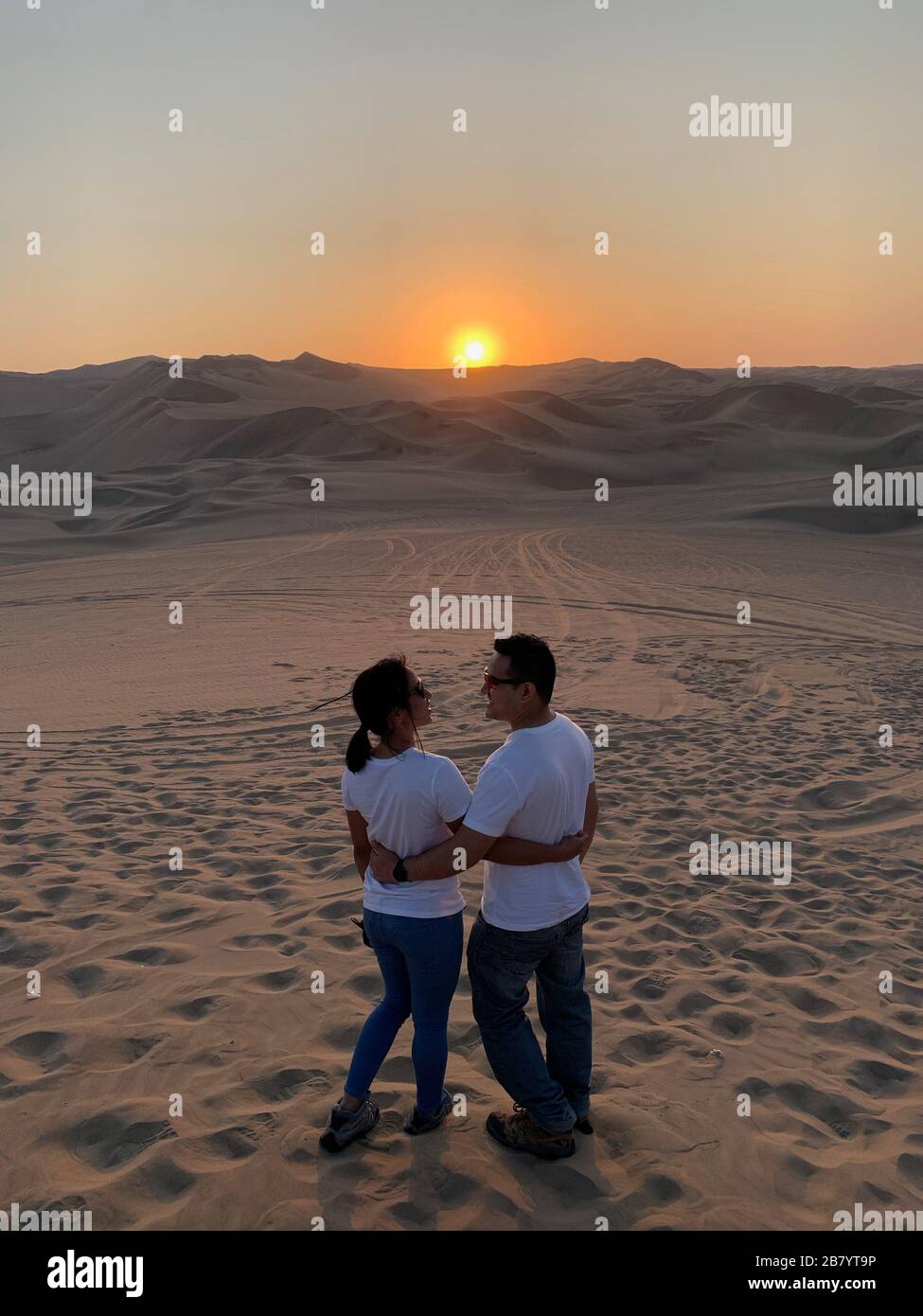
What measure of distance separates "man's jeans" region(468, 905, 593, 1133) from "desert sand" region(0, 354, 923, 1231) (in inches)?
9.6

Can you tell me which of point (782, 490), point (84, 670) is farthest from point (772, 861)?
point (782, 490)

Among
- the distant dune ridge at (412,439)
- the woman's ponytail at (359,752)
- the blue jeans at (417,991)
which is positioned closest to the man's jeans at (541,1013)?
the blue jeans at (417,991)

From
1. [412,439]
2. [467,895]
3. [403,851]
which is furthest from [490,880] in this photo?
[412,439]

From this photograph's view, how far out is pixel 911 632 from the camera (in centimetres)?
1358

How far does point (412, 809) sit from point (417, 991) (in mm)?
673

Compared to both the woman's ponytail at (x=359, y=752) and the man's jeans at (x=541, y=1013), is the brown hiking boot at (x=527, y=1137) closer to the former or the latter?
the man's jeans at (x=541, y=1013)

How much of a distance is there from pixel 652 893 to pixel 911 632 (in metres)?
9.50

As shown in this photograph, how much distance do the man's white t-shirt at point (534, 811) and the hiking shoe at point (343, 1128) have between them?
925 mm

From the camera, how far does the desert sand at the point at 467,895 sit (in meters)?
3.50

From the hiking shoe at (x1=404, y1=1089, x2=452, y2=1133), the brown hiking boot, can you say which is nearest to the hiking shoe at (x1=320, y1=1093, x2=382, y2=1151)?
the hiking shoe at (x1=404, y1=1089, x2=452, y2=1133)
